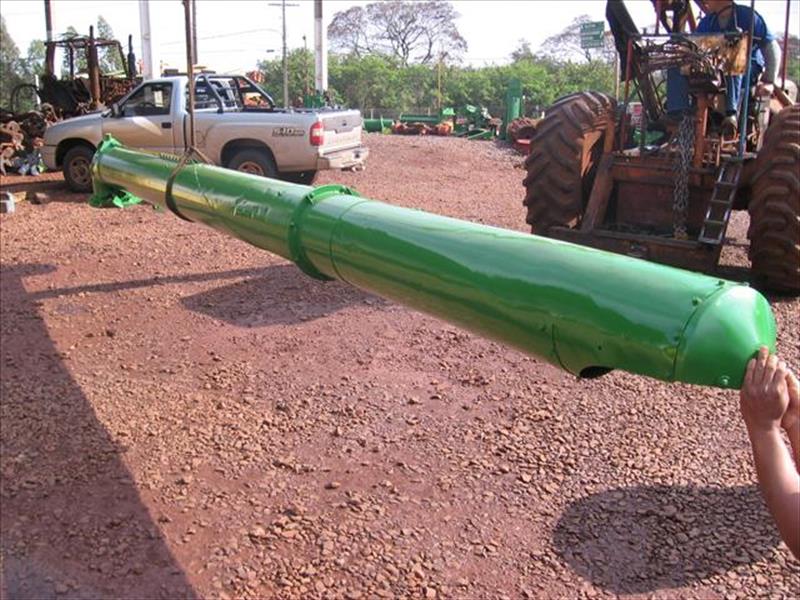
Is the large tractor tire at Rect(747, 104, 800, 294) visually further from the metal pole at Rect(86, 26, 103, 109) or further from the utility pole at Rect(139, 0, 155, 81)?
the utility pole at Rect(139, 0, 155, 81)

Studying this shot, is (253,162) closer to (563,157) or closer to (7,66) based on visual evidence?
(563,157)

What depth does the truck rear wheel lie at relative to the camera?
43.2ft

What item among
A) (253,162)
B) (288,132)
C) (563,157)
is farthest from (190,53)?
(253,162)

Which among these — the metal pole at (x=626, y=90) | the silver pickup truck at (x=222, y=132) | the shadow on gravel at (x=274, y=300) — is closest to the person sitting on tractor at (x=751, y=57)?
the metal pole at (x=626, y=90)

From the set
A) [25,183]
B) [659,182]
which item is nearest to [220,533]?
[659,182]

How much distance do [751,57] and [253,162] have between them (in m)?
7.37

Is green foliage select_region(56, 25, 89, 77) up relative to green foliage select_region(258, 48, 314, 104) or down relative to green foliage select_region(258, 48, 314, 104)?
down

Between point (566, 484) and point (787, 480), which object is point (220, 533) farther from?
point (787, 480)

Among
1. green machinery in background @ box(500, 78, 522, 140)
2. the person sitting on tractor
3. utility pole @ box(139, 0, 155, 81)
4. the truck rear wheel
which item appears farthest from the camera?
green machinery in background @ box(500, 78, 522, 140)

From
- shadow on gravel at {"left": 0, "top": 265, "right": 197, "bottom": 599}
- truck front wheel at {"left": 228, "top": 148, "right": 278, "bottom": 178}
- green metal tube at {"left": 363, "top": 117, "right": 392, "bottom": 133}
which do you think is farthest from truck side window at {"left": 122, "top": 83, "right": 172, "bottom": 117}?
green metal tube at {"left": 363, "top": 117, "right": 392, "bottom": 133}

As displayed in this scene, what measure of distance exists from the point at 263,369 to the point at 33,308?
8.79 feet

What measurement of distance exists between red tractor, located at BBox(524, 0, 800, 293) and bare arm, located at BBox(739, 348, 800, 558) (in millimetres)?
4691

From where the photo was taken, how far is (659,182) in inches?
275

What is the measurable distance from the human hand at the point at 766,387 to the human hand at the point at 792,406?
3cm
